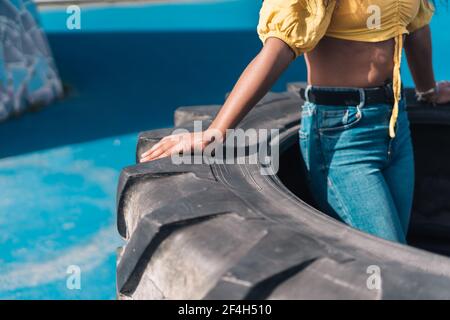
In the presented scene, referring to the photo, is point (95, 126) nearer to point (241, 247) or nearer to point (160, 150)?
point (160, 150)

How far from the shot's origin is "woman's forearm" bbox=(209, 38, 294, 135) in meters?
1.37

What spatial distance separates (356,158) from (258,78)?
355 millimetres

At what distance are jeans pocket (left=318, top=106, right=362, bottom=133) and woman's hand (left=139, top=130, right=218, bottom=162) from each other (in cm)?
28

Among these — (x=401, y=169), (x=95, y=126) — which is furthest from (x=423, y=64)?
(x=95, y=126)

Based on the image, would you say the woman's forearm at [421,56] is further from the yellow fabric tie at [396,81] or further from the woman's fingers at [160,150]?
the woman's fingers at [160,150]

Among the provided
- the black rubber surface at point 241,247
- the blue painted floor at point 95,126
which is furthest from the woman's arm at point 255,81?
the blue painted floor at point 95,126

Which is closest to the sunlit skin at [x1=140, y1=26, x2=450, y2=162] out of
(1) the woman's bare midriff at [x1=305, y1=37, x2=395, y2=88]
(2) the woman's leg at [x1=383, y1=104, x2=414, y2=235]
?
(1) the woman's bare midriff at [x1=305, y1=37, x2=395, y2=88]

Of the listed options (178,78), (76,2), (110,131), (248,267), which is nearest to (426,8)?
(248,267)

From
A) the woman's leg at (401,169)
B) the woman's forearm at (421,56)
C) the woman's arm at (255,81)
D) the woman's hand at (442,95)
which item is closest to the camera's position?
the woman's arm at (255,81)

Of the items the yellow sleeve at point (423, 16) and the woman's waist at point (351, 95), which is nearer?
the woman's waist at point (351, 95)

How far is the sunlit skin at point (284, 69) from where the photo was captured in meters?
1.37

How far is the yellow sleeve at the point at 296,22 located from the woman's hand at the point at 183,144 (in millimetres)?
224

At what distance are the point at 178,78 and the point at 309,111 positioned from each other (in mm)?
2557
